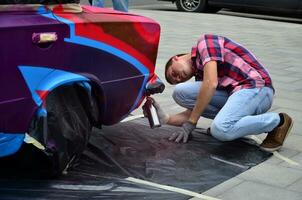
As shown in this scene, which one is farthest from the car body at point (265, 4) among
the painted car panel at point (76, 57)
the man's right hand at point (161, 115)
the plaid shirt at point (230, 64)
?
the painted car panel at point (76, 57)

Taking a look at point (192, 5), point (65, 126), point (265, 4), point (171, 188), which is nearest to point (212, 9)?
point (192, 5)

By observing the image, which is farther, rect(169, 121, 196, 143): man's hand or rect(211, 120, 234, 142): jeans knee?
rect(169, 121, 196, 143): man's hand

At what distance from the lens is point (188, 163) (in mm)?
4250

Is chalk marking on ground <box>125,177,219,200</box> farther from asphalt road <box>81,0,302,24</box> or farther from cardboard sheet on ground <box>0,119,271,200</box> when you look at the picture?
asphalt road <box>81,0,302,24</box>

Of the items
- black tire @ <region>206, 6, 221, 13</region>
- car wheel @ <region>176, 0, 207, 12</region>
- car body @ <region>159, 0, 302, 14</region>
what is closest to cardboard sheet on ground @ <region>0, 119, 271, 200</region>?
car body @ <region>159, 0, 302, 14</region>

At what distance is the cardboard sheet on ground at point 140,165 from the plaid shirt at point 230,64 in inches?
20.0

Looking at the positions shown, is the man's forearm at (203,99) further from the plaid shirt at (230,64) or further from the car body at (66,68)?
the car body at (66,68)

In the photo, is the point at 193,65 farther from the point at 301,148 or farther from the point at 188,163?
the point at 301,148

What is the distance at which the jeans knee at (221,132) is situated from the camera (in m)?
4.39

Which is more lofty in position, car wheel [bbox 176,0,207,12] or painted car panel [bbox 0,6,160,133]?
painted car panel [bbox 0,6,160,133]

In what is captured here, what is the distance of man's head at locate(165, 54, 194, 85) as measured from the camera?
4480mm

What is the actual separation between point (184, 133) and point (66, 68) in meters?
1.44

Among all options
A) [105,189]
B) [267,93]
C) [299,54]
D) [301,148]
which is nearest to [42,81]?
[105,189]

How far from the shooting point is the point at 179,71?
14.7 feet
